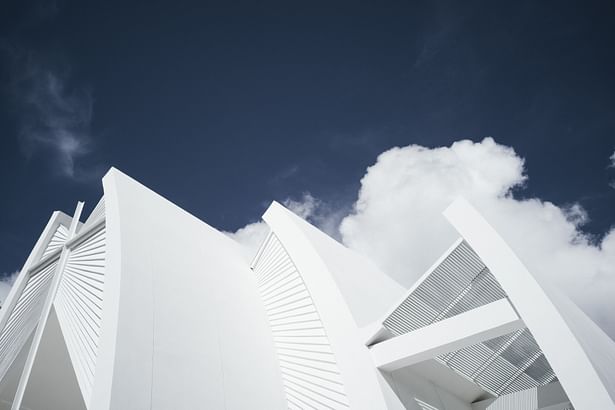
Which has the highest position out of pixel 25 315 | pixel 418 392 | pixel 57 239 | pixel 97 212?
pixel 57 239

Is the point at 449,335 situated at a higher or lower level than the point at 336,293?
lower

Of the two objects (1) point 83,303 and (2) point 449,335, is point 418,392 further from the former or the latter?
(1) point 83,303

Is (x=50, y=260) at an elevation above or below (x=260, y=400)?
above

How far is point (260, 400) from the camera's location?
9.98 m

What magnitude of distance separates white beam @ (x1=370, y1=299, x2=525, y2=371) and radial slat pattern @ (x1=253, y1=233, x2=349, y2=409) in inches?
64.6

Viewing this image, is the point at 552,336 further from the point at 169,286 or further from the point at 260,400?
the point at 169,286

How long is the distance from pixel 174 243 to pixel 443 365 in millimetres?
9419

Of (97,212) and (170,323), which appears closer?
(170,323)

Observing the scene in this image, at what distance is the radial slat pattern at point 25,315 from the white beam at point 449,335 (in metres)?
11.6

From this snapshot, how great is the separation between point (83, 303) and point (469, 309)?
35.4 ft

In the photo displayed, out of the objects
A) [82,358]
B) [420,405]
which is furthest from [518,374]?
[82,358]

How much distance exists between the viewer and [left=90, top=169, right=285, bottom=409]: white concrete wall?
7.54 m

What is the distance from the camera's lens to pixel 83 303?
10844mm

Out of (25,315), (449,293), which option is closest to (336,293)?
(449,293)
